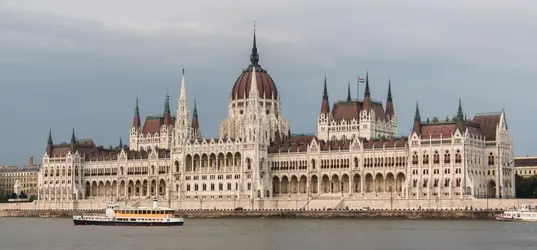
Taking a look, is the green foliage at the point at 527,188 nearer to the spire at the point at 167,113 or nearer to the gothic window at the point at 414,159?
the gothic window at the point at 414,159

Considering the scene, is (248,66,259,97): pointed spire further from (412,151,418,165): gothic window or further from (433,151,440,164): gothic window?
(433,151,440,164): gothic window

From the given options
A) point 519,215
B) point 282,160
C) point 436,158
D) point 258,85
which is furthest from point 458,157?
point 258,85

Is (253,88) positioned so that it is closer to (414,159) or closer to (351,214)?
(414,159)

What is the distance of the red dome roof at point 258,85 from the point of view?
173750 mm

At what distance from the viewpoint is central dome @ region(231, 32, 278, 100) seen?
173875 millimetres

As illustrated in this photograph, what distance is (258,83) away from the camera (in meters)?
174

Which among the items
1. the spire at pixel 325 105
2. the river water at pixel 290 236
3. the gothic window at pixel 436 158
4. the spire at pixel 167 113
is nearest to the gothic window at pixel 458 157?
the gothic window at pixel 436 158

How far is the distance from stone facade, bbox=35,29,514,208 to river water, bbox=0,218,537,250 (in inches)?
839

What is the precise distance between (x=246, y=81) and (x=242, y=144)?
53.3 feet

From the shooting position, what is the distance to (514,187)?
149375mm

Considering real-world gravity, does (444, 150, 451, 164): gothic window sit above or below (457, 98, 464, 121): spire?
below

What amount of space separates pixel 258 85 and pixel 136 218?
5413cm

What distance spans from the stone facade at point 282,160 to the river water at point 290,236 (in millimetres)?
21322

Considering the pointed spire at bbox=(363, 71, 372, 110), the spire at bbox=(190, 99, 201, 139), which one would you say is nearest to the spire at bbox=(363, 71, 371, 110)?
the pointed spire at bbox=(363, 71, 372, 110)
